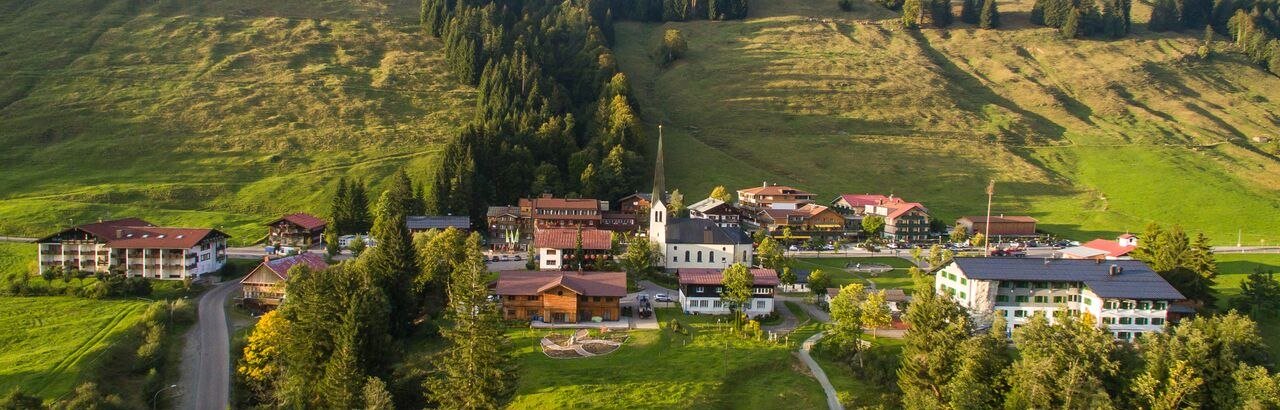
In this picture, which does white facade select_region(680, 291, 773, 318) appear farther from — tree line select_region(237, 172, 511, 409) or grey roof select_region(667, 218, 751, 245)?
tree line select_region(237, 172, 511, 409)

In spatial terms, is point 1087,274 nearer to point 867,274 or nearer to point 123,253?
point 867,274

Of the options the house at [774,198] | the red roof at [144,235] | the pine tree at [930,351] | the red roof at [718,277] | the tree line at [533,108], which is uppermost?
the tree line at [533,108]

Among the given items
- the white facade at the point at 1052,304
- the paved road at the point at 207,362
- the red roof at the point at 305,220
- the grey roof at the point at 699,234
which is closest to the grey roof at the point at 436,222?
the red roof at the point at 305,220

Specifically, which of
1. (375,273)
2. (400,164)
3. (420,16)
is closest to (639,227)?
(400,164)

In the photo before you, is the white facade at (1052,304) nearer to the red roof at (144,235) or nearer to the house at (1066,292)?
the house at (1066,292)

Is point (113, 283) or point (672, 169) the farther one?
point (672, 169)

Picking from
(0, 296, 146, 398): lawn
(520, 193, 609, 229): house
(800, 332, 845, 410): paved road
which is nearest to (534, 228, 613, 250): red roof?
(520, 193, 609, 229): house

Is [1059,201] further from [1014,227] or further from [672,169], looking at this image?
[672,169]
